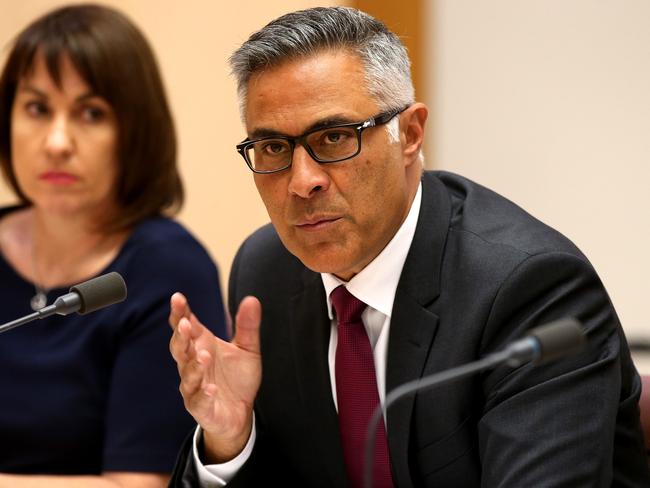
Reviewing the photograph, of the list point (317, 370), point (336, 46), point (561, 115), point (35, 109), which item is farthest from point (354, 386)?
point (561, 115)

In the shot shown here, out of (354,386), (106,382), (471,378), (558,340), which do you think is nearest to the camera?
(558,340)

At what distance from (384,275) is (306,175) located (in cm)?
24

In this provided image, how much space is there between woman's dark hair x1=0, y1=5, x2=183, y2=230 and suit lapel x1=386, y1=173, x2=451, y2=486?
35.7 inches

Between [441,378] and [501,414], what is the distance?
39 cm

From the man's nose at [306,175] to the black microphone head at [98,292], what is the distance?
0.33 meters

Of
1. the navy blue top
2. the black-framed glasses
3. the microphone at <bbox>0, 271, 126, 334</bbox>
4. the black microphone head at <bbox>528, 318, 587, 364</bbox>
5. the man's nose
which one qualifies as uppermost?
the black-framed glasses

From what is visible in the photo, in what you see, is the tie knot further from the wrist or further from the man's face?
the wrist

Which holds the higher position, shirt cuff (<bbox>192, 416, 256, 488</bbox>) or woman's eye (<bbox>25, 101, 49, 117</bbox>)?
woman's eye (<bbox>25, 101, 49, 117</bbox>)

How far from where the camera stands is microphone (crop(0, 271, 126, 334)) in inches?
61.0

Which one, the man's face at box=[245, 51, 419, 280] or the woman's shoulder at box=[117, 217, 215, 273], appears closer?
the man's face at box=[245, 51, 419, 280]

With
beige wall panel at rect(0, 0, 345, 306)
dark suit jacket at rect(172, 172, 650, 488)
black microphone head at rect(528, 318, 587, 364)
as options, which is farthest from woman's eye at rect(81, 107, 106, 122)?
black microphone head at rect(528, 318, 587, 364)

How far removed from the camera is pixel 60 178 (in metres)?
2.44

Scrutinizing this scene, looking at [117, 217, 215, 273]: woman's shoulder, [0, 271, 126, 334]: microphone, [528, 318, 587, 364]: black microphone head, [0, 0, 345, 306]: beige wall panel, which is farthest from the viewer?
[0, 0, 345, 306]: beige wall panel

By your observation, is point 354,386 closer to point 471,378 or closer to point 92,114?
point 471,378
